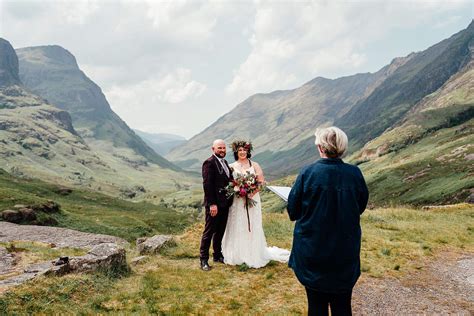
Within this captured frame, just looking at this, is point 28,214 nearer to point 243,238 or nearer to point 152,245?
point 152,245

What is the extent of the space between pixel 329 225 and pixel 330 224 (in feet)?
0.08

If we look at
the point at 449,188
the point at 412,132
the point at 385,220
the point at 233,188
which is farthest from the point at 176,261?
the point at 412,132

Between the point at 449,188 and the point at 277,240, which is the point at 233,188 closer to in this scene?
the point at 277,240

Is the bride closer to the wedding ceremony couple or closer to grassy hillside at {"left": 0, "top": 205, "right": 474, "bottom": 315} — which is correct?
grassy hillside at {"left": 0, "top": 205, "right": 474, "bottom": 315}

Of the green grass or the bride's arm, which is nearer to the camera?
the bride's arm

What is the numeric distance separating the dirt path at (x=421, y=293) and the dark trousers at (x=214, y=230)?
5.47 meters

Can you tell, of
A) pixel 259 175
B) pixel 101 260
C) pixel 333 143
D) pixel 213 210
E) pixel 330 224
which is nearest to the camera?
pixel 330 224

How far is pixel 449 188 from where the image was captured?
7581 centimetres

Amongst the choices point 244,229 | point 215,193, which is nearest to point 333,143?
point 215,193

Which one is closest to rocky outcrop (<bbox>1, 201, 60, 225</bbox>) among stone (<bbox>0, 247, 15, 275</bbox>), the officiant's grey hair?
stone (<bbox>0, 247, 15, 275</bbox>)

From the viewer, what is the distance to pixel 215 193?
1389cm

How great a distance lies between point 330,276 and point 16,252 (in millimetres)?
23156

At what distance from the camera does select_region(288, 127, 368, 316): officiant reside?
605cm

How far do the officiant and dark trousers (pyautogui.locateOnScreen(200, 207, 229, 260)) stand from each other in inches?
317
